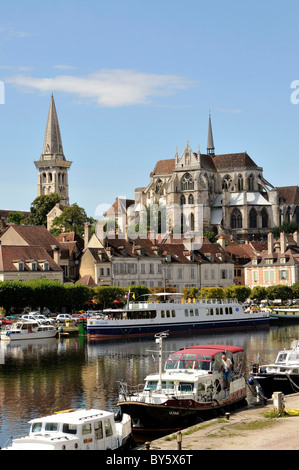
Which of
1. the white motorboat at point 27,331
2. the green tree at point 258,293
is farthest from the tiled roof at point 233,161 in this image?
the white motorboat at point 27,331

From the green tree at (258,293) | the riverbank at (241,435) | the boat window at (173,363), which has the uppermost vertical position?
the green tree at (258,293)

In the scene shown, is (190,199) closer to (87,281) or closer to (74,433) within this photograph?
(87,281)

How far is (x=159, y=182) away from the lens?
19488cm

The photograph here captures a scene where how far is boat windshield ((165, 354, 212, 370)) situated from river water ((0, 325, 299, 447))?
3.57m

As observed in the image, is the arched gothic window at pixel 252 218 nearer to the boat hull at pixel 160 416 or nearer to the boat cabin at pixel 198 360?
the boat cabin at pixel 198 360

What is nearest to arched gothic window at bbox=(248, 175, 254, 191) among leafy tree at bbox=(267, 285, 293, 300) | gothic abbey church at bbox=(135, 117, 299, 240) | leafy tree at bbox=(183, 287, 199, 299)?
gothic abbey church at bbox=(135, 117, 299, 240)

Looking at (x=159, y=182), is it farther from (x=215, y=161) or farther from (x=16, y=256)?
(x=16, y=256)

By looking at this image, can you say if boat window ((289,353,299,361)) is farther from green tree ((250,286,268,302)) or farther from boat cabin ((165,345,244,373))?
green tree ((250,286,268,302))

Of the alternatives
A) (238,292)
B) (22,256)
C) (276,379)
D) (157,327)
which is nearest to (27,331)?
(157,327)

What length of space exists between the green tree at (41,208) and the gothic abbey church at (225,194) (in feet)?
87.6

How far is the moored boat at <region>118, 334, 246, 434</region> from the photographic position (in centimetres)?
3030

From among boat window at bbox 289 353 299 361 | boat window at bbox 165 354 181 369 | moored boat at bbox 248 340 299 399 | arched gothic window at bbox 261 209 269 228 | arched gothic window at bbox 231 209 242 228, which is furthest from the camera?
arched gothic window at bbox 261 209 269 228

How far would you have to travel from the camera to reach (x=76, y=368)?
168 ft

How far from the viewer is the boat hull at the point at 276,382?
37.0 metres
